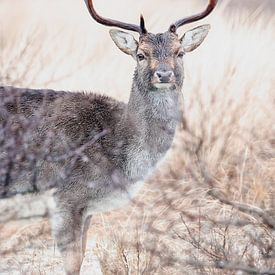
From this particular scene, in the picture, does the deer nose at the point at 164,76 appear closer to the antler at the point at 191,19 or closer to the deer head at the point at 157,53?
the deer head at the point at 157,53

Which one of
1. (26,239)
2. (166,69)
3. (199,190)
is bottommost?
(26,239)

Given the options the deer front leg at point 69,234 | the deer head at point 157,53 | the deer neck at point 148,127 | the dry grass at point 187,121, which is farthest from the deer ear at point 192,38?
the deer front leg at point 69,234

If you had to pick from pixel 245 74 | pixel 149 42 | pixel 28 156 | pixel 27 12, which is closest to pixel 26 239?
pixel 28 156

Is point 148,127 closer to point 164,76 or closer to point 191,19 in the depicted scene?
point 164,76

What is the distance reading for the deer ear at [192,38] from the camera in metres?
8.74

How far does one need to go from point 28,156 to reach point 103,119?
74cm

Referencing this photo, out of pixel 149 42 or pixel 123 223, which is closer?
pixel 149 42

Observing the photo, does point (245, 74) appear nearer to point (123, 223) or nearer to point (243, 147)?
point (243, 147)

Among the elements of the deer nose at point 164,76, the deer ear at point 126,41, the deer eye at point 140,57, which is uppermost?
the deer ear at point 126,41

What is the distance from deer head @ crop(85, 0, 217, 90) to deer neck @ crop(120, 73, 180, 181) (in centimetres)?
10

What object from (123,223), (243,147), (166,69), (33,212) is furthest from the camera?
(243,147)

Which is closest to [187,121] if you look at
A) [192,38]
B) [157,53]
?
[157,53]

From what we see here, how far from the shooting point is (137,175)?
27.0 ft

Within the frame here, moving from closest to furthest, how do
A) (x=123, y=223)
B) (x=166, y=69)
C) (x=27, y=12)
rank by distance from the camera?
(x=166, y=69)
(x=123, y=223)
(x=27, y=12)
